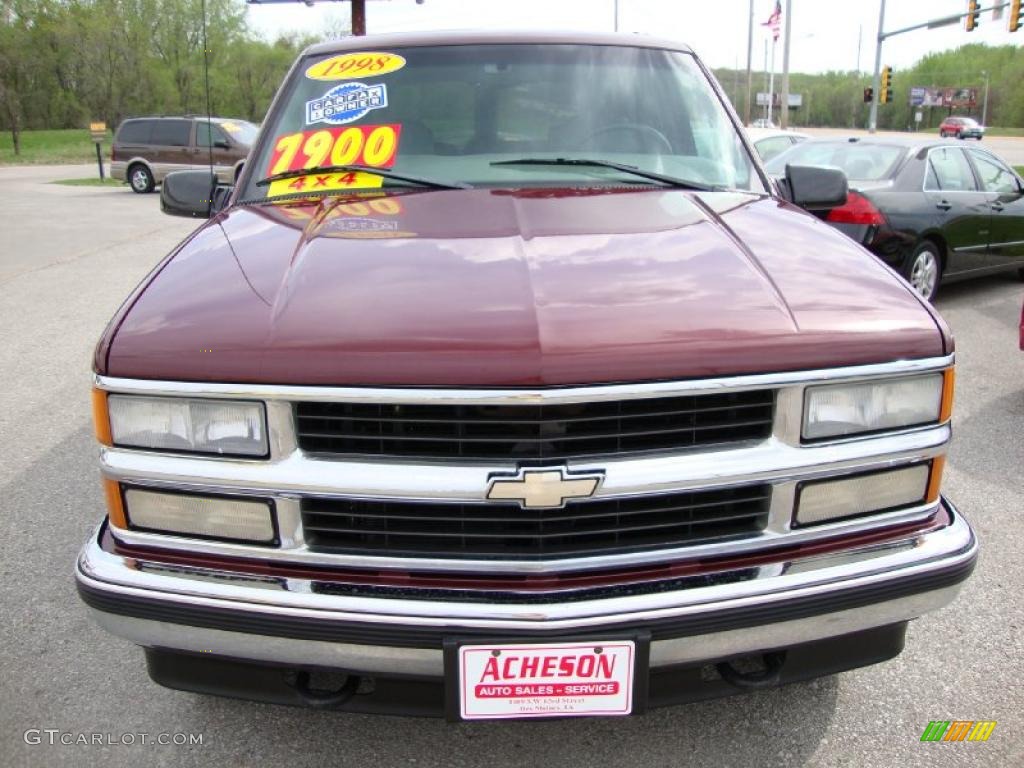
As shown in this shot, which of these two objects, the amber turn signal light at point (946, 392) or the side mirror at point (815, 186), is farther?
the side mirror at point (815, 186)

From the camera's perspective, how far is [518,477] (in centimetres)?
171

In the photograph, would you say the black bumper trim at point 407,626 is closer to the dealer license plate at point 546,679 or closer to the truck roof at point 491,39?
the dealer license plate at point 546,679

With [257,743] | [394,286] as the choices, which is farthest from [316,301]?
[257,743]

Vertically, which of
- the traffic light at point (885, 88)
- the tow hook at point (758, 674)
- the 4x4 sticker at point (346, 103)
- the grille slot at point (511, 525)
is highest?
the traffic light at point (885, 88)

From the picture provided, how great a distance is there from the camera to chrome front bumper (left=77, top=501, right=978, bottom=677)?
5.69 feet

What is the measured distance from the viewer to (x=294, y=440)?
1779mm

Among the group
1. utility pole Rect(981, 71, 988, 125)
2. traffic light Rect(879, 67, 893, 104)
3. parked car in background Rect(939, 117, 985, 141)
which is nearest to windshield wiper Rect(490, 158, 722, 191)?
traffic light Rect(879, 67, 893, 104)

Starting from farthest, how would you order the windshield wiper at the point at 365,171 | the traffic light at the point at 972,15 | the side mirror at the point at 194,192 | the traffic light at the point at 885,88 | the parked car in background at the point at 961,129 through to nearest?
the parked car in background at the point at 961,129, the traffic light at the point at 885,88, the traffic light at the point at 972,15, the side mirror at the point at 194,192, the windshield wiper at the point at 365,171

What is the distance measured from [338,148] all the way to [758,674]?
6.96 feet

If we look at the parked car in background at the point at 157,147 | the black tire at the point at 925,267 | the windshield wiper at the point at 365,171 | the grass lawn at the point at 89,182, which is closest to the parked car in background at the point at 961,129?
the parked car in background at the point at 157,147

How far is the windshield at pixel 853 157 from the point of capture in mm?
7375

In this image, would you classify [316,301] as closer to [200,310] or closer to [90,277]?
[200,310]

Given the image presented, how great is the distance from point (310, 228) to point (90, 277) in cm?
801

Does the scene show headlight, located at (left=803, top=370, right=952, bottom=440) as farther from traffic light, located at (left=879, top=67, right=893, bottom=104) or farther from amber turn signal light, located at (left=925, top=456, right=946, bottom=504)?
traffic light, located at (left=879, top=67, right=893, bottom=104)
